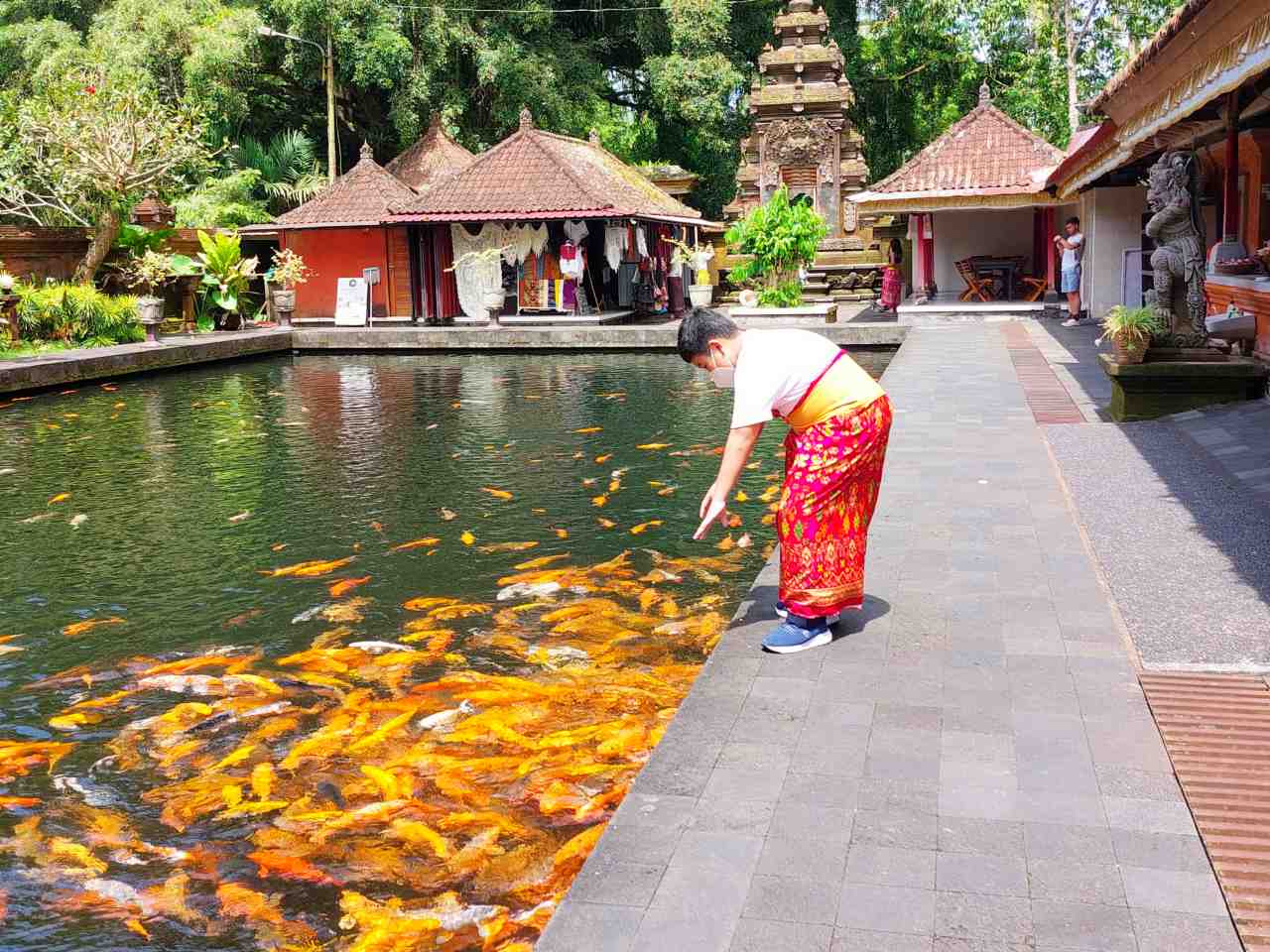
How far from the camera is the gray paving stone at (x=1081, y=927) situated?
2.87 metres

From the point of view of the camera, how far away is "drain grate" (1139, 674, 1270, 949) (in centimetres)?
Answer: 310

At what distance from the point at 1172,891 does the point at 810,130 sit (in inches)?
1316

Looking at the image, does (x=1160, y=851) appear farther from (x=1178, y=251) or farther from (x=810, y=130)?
(x=810, y=130)

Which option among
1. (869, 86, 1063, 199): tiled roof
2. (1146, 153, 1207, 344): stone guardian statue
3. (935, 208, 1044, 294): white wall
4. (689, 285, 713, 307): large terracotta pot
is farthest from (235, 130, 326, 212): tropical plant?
(1146, 153, 1207, 344): stone guardian statue

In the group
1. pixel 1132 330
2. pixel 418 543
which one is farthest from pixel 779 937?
pixel 1132 330

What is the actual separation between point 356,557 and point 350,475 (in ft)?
9.39

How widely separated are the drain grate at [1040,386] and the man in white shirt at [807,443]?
6.20 meters

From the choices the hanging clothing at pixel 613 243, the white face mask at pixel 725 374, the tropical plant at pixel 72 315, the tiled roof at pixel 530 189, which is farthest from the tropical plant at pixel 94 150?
the white face mask at pixel 725 374

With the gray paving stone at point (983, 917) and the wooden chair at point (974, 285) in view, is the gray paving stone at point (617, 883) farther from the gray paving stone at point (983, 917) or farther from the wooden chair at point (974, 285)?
the wooden chair at point (974, 285)

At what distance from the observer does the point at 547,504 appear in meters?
9.41

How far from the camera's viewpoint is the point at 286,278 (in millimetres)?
26031

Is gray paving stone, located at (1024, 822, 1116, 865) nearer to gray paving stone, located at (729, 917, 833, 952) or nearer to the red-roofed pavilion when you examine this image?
gray paving stone, located at (729, 917, 833, 952)

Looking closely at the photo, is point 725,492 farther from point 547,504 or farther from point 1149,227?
A: point 1149,227

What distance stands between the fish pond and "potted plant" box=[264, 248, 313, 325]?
520 inches
